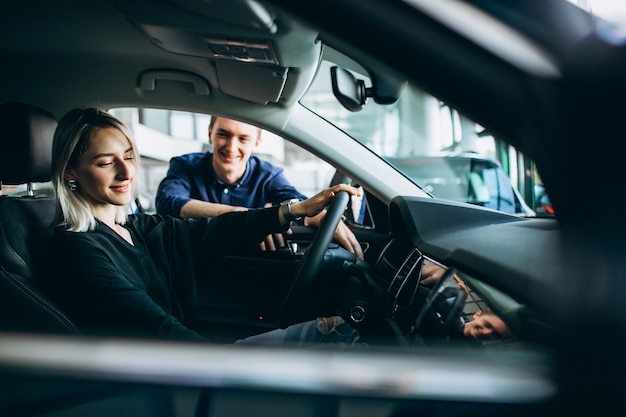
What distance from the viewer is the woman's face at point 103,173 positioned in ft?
5.68

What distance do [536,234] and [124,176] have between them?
1.29m

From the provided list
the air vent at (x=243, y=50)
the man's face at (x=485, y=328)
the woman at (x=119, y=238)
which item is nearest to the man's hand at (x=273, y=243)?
the woman at (x=119, y=238)

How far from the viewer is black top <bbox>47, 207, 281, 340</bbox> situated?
142cm

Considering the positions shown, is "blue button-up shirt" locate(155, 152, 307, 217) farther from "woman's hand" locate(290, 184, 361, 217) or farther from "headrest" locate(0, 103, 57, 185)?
"headrest" locate(0, 103, 57, 185)

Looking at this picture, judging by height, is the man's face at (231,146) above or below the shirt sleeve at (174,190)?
above

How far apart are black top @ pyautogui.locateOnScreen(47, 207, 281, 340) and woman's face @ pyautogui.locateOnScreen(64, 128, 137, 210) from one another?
10 cm

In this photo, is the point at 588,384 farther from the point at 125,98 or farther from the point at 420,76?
the point at 125,98

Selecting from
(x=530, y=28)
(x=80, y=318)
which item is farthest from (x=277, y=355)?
(x=80, y=318)

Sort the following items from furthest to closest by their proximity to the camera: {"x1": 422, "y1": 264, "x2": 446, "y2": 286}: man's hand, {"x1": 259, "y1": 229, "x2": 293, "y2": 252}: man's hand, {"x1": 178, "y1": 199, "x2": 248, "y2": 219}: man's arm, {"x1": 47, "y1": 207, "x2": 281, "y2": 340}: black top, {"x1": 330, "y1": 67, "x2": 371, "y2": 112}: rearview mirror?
{"x1": 178, "y1": 199, "x2": 248, "y2": 219}: man's arm < {"x1": 259, "y1": 229, "x2": 293, "y2": 252}: man's hand < {"x1": 330, "y1": 67, "x2": 371, "y2": 112}: rearview mirror < {"x1": 47, "y1": 207, "x2": 281, "y2": 340}: black top < {"x1": 422, "y1": 264, "x2": 446, "y2": 286}: man's hand

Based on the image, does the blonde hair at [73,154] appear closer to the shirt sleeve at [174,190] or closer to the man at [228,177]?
the shirt sleeve at [174,190]

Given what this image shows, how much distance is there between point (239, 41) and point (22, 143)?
2.40 feet

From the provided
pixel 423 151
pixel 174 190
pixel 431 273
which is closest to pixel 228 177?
pixel 174 190

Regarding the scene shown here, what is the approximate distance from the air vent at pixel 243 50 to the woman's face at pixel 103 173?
1.49ft

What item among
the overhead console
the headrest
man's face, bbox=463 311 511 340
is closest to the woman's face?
the headrest
